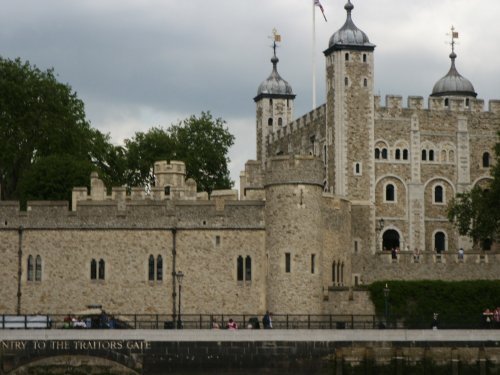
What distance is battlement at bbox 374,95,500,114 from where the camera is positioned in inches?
4294

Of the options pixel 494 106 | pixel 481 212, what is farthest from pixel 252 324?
pixel 494 106

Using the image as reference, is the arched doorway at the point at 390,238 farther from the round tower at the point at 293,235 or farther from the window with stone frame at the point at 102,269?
the window with stone frame at the point at 102,269

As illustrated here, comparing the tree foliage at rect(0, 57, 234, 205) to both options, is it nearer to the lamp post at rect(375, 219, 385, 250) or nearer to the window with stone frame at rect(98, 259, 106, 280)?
the lamp post at rect(375, 219, 385, 250)

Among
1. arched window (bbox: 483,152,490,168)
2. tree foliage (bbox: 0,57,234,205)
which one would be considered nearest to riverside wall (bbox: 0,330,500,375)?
tree foliage (bbox: 0,57,234,205)

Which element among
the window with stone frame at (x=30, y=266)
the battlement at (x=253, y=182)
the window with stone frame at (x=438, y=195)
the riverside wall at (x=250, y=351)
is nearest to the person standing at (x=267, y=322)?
the riverside wall at (x=250, y=351)

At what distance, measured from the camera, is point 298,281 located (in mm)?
75375

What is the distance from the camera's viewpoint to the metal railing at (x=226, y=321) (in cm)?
6988

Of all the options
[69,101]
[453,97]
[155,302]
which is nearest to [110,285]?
[155,302]

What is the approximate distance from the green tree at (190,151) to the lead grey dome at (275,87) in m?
7.45

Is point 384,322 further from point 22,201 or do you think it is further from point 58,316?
point 22,201

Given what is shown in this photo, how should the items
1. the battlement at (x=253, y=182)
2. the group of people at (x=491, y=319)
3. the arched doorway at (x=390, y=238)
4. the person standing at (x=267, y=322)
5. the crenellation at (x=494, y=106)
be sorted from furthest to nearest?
1. the crenellation at (x=494, y=106)
2. the arched doorway at (x=390, y=238)
3. the battlement at (x=253, y=182)
4. the group of people at (x=491, y=319)
5. the person standing at (x=267, y=322)

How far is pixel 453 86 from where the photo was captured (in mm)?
116562

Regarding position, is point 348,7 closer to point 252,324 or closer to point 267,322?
point 252,324

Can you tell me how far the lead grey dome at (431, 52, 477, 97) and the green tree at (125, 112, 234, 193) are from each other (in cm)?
1487
